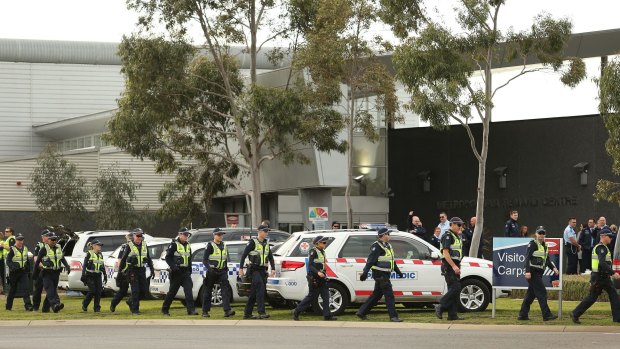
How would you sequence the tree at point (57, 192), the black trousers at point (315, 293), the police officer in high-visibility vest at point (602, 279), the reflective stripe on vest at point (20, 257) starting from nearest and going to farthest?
the police officer in high-visibility vest at point (602, 279) < the black trousers at point (315, 293) < the reflective stripe on vest at point (20, 257) < the tree at point (57, 192)

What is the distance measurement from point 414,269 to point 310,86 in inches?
816

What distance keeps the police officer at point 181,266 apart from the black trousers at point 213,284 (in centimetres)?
48

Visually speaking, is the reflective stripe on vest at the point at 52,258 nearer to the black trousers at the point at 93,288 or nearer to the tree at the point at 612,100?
the black trousers at the point at 93,288

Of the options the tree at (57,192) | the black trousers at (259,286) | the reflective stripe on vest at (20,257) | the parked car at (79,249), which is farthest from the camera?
the tree at (57,192)

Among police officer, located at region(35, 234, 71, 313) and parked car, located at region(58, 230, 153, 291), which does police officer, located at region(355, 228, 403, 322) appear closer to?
police officer, located at region(35, 234, 71, 313)

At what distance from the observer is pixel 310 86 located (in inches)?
1672

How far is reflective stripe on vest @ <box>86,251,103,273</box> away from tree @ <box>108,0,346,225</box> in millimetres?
16806

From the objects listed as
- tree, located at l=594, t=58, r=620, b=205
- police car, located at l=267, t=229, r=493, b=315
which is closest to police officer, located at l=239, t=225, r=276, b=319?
police car, located at l=267, t=229, r=493, b=315

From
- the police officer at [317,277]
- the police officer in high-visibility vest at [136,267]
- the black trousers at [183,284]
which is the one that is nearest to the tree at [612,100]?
the police officer at [317,277]

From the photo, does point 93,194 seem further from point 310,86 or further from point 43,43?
point 43,43

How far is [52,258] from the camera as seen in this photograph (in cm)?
2523

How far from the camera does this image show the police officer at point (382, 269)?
20984 mm

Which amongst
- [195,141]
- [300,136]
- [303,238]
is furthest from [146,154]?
[303,238]

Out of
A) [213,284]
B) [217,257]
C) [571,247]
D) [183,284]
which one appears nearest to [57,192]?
[571,247]
